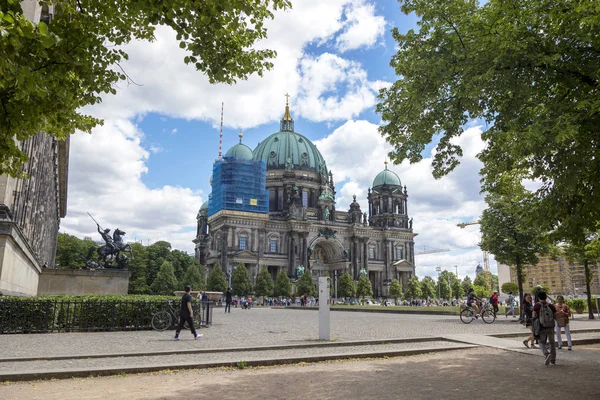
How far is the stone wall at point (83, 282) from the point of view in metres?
25.1

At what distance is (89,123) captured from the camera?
27.6 ft

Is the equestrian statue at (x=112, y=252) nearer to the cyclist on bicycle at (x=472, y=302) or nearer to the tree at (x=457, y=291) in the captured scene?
the cyclist on bicycle at (x=472, y=302)

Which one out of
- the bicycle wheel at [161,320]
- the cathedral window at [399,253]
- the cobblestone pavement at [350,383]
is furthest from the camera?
the cathedral window at [399,253]

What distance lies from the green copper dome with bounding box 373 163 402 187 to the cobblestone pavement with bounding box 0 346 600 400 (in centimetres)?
9760

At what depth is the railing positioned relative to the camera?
15.4 meters

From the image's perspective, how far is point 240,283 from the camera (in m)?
75.3

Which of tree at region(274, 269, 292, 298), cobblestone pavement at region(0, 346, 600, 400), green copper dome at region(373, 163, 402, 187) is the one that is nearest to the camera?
cobblestone pavement at region(0, 346, 600, 400)

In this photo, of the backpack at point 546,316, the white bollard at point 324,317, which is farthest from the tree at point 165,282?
the backpack at point 546,316

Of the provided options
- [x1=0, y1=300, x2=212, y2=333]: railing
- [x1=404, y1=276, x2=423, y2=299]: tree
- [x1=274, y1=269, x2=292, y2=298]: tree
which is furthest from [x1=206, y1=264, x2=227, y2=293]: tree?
[x1=0, y1=300, x2=212, y2=333]: railing

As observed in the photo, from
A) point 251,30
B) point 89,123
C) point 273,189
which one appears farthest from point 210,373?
point 273,189

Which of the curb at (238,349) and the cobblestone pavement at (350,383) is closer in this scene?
the cobblestone pavement at (350,383)

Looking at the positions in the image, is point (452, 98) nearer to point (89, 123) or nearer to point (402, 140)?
point (402, 140)

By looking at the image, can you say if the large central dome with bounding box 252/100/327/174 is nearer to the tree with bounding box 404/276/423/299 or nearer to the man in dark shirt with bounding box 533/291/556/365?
the tree with bounding box 404/276/423/299

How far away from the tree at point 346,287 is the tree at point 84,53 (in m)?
77.8
